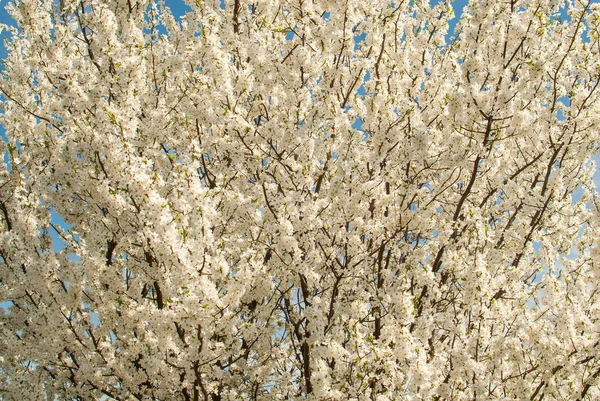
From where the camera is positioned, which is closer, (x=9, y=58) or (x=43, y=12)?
(x=43, y=12)

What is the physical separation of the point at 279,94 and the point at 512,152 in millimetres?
4845

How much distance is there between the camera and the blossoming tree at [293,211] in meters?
7.10

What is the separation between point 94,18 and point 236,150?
3565 millimetres

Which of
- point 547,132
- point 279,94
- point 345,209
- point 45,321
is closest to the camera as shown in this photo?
point 45,321

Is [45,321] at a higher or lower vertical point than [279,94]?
lower

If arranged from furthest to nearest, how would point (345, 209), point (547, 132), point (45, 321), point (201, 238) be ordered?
point (547, 132)
point (345, 209)
point (45, 321)
point (201, 238)

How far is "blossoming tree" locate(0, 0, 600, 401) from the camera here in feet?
23.3

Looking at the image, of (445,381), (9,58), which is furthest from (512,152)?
(9,58)

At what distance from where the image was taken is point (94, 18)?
895 cm

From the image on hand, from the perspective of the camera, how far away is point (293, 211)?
7664 mm

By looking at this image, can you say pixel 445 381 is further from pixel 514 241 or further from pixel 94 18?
→ pixel 94 18

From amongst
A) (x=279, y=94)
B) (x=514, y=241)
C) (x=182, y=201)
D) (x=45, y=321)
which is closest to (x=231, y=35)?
(x=279, y=94)

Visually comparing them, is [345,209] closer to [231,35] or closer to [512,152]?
[231,35]

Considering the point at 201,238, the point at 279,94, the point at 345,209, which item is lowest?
the point at 201,238
